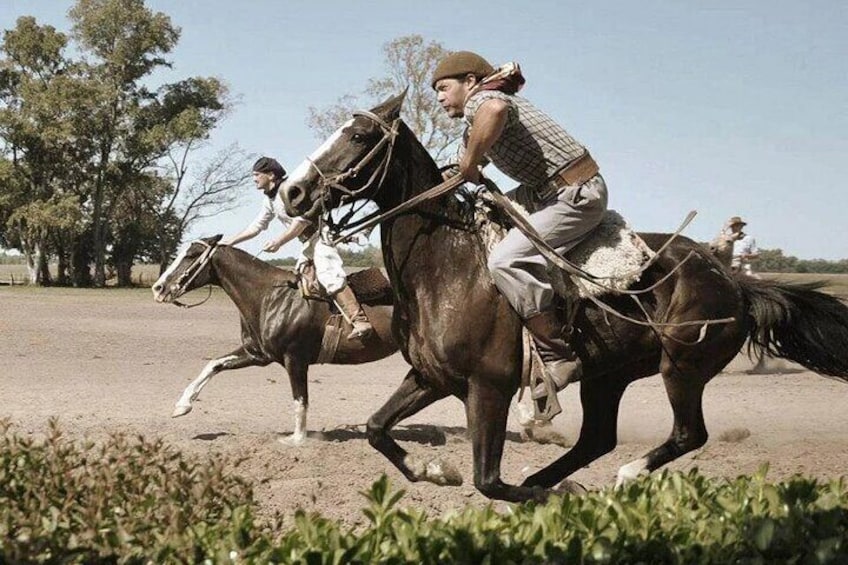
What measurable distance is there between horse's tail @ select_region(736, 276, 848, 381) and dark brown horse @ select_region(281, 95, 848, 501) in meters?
0.01

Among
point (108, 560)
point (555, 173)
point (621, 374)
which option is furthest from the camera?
point (621, 374)

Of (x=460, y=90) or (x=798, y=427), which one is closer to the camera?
(x=460, y=90)

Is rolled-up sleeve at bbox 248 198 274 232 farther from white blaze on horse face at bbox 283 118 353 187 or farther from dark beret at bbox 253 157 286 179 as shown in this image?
white blaze on horse face at bbox 283 118 353 187

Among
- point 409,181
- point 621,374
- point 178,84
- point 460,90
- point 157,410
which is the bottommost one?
point 157,410

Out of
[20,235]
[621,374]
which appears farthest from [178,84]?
[621,374]

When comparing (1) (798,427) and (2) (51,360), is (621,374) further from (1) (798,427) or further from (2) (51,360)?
(2) (51,360)

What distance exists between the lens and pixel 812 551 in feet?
13.7

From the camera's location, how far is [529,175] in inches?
265

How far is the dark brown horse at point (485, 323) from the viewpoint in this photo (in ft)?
20.3

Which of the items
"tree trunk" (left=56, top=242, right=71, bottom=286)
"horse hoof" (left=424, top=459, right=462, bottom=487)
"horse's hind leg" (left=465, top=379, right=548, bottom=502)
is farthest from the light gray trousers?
"tree trunk" (left=56, top=242, right=71, bottom=286)

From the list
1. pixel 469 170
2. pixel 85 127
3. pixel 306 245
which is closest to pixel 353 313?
pixel 306 245

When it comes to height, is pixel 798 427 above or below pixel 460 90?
below

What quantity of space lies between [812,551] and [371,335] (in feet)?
21.9

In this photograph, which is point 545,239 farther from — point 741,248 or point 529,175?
point 741,248
